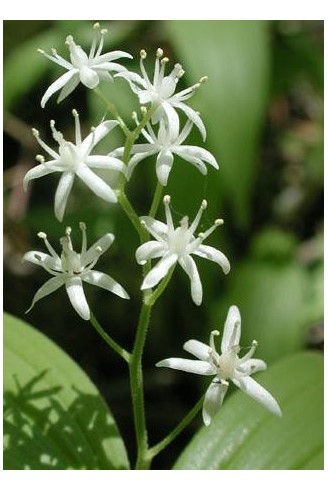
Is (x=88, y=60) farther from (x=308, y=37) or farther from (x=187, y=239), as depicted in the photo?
(x=308, y=37)

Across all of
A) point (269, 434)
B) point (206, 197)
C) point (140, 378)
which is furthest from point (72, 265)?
point (206, 197)

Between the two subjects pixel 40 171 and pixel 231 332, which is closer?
pixel 40 171

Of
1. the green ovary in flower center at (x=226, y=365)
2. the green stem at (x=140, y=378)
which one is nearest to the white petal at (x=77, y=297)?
the green stem at (x=140, y=378)

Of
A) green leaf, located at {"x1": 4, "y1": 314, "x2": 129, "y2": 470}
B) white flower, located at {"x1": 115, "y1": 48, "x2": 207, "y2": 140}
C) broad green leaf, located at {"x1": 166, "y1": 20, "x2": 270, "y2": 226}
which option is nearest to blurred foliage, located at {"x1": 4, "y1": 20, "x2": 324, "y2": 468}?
broad green leaf, located at {"x1": 166, "y1": 20, "x2": 270, "y2": 226}

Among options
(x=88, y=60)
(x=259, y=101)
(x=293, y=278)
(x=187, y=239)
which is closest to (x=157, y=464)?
(x=293, y=278)

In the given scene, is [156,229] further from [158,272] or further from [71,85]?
[71,85]

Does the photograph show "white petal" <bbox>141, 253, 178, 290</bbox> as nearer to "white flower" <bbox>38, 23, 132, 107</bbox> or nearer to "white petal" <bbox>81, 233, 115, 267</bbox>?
"white petal" <bbox>81, 233, 115, 267</bbox>
